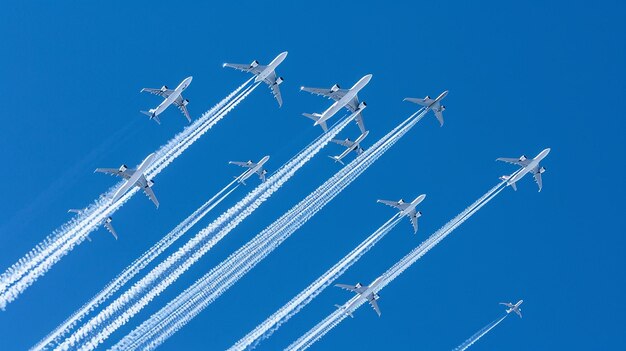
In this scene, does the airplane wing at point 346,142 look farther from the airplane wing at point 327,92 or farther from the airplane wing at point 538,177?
the airplane wing at point 538,177

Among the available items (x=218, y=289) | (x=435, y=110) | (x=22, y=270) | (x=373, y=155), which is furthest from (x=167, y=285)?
(x=435, y=110)

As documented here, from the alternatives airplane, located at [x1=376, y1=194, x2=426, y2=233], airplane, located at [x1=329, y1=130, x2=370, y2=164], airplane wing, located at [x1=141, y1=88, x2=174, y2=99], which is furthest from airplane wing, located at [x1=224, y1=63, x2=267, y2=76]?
airplane, located at [x1=376, y1=194, x2=426, y2=233]

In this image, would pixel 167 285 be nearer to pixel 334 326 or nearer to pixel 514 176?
pixel 334 326

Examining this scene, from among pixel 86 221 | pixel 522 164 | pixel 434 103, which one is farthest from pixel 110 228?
pixel 522 164

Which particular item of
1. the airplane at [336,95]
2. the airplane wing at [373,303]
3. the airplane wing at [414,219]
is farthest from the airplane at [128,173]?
the airplane wing at [414,219]

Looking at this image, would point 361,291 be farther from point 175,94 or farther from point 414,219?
point 175,94

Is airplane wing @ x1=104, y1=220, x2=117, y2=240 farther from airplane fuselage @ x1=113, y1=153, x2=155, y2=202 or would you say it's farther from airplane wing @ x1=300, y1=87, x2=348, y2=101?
airplane wing @ x1=300, y1=87, x2=348, y2=101
